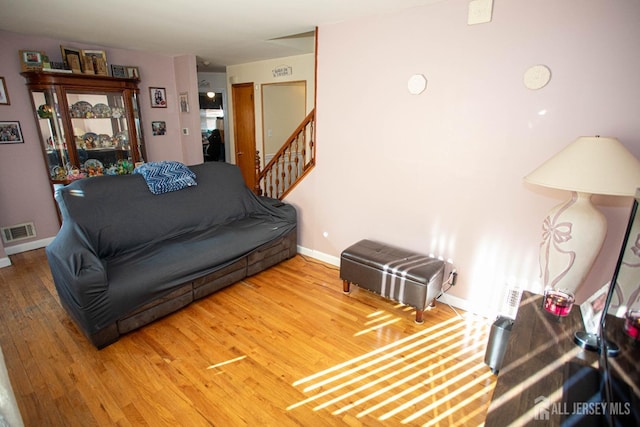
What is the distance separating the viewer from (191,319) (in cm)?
248

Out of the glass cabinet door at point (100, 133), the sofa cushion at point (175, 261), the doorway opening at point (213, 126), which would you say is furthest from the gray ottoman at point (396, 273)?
the doorway opening at point (213, 126)

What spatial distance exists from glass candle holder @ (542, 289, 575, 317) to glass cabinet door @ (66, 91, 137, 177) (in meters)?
4.56

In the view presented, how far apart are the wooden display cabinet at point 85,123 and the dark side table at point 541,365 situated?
4409 millimetres

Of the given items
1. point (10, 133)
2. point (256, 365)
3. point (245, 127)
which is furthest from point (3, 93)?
point (256, 365)

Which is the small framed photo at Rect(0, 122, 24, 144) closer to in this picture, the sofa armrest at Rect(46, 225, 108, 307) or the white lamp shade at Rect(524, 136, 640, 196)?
the sofa armrest at Rect(46, 225, 108, 307)

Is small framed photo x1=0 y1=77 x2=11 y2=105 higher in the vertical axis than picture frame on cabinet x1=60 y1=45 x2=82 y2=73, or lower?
lower

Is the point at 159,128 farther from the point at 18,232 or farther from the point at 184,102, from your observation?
the point at 18,232

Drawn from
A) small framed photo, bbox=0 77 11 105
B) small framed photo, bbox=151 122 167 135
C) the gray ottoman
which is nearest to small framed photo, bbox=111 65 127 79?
small framed photo, bbox=151 122 167 135

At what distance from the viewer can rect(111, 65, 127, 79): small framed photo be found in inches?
154

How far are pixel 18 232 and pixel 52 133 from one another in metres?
1.20

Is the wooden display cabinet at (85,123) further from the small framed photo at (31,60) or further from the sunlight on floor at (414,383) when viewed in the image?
the sunlight on floor at (414,383)

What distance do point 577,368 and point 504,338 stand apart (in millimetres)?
702

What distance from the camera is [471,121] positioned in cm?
233

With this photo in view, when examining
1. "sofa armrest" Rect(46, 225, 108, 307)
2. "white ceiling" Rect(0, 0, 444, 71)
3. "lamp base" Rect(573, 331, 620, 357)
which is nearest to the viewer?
"lamp base" Rect(573, 331, 620, 357)
